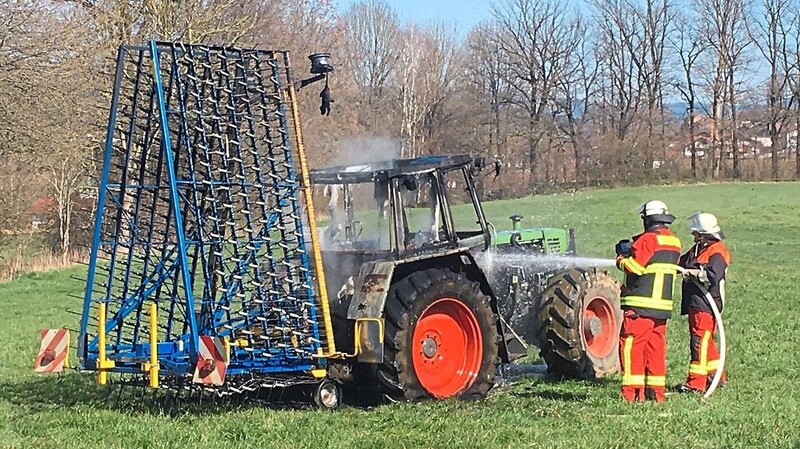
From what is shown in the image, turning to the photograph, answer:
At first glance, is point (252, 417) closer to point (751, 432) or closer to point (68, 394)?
point (68, 394)

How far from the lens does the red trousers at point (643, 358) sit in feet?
29.1

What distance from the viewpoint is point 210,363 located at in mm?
7684

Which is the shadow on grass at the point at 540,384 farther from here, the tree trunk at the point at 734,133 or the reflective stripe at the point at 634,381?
the tree trunk at the point at 734,133

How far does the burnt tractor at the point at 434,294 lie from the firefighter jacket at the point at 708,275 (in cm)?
96

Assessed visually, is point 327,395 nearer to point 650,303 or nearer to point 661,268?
point 650,303

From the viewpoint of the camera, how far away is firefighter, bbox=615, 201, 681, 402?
890 cm

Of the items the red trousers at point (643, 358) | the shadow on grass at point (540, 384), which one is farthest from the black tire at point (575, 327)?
the red trousers at point (643, 358)

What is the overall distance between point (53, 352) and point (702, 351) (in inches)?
229

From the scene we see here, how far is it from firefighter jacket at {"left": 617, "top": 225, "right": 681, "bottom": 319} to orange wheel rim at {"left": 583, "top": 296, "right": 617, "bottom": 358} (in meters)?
1.49

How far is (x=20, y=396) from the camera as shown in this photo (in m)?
9.59

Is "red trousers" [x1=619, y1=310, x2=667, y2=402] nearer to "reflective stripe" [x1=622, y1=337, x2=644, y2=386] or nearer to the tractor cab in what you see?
"reflective stripe" [x1=622, y1=337, x2=644, y2=386]

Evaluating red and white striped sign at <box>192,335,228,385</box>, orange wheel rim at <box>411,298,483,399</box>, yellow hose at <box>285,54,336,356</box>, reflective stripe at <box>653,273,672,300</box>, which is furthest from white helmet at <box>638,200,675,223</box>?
red and white striped sign at <box>192,335,228,385</box>

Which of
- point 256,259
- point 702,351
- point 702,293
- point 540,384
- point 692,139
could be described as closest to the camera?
point 256,259

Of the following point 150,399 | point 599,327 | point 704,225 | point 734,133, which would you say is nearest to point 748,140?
point 734,133
